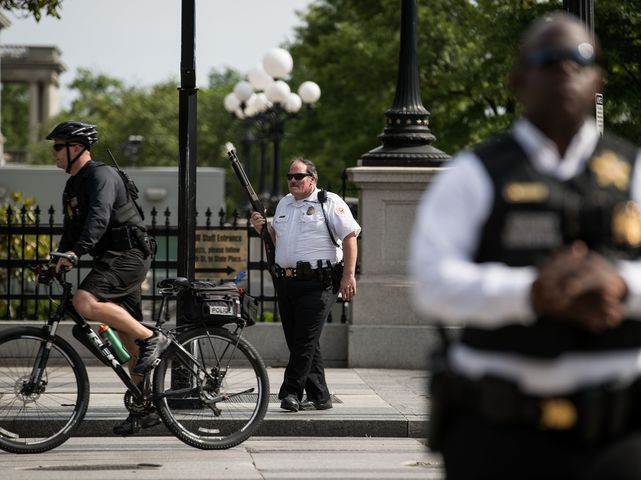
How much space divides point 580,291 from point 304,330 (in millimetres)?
6828

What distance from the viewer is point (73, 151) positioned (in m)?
8.50

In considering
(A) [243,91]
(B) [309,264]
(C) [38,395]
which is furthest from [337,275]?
(A) [243,91]

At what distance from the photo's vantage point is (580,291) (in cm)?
292

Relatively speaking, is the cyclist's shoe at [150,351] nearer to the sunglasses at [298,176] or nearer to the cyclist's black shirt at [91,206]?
the cyclist's black shirt at [91,206]

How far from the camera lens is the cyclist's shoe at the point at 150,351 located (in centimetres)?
813

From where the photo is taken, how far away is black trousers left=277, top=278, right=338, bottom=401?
Answer: 31.7ft

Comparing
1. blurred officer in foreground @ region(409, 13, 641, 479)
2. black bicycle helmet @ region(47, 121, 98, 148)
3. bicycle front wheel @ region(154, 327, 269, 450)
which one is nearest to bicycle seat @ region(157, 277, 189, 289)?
bicycle front wheel @ region(154, 327, 269, 450)

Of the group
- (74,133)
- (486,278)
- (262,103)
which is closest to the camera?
(486,278)

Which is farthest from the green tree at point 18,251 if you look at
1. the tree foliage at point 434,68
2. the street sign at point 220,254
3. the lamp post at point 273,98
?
the lamp post at point 273,98

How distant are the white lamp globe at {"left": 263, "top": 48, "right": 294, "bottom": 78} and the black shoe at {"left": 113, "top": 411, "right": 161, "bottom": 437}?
1689 centimetres

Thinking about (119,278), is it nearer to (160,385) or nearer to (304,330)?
(160,385)

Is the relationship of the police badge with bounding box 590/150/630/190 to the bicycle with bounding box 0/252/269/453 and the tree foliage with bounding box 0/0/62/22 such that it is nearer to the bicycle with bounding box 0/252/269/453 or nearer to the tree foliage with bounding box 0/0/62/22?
the bicycle with bounding box 0/252/269/453

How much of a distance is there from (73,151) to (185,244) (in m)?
1.57

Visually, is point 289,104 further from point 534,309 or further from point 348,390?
point 534,309
